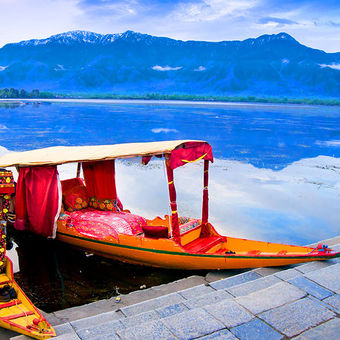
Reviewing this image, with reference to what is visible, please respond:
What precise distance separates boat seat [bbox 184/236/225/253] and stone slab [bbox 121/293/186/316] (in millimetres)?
1550

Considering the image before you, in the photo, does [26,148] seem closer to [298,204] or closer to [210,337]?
[298,204]

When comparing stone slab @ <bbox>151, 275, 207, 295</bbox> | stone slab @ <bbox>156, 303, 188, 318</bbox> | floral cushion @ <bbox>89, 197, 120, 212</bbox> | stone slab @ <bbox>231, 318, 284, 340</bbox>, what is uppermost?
stone slab @ <bbox>231, 318, 284, 340</bbox>

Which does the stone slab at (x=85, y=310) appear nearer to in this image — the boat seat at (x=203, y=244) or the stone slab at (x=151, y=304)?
the stone slab at (x=151, y=304)

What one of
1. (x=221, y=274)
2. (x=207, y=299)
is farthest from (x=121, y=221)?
(x=207, y=299)

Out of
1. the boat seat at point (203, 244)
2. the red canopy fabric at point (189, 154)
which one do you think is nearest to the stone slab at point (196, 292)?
the boat seat at point (203, 244)

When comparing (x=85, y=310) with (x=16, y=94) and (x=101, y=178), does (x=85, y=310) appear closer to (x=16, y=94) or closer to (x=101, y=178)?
(x=101, y=178)

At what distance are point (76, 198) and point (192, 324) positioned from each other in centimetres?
504

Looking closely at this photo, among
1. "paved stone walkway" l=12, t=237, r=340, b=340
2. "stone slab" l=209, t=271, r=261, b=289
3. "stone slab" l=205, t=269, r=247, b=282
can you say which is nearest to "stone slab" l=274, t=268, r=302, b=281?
"paved stone walkway" l=12, t=237, r=340, b=340

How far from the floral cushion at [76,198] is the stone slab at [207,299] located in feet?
13.7

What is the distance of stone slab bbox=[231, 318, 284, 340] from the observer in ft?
11.0

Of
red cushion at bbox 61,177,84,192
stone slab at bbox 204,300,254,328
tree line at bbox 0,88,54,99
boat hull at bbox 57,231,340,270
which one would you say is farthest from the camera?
tree line at bbox 0,88,54,99

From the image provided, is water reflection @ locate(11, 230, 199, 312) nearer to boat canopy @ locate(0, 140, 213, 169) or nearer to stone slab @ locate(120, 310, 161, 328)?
boat canopy @ locate(0, 140, 213, 169)

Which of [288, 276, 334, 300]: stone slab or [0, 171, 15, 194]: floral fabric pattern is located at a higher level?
[0, 171, 15, 194]: floral fabric pattern

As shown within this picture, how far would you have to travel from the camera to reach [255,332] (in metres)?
3.41
